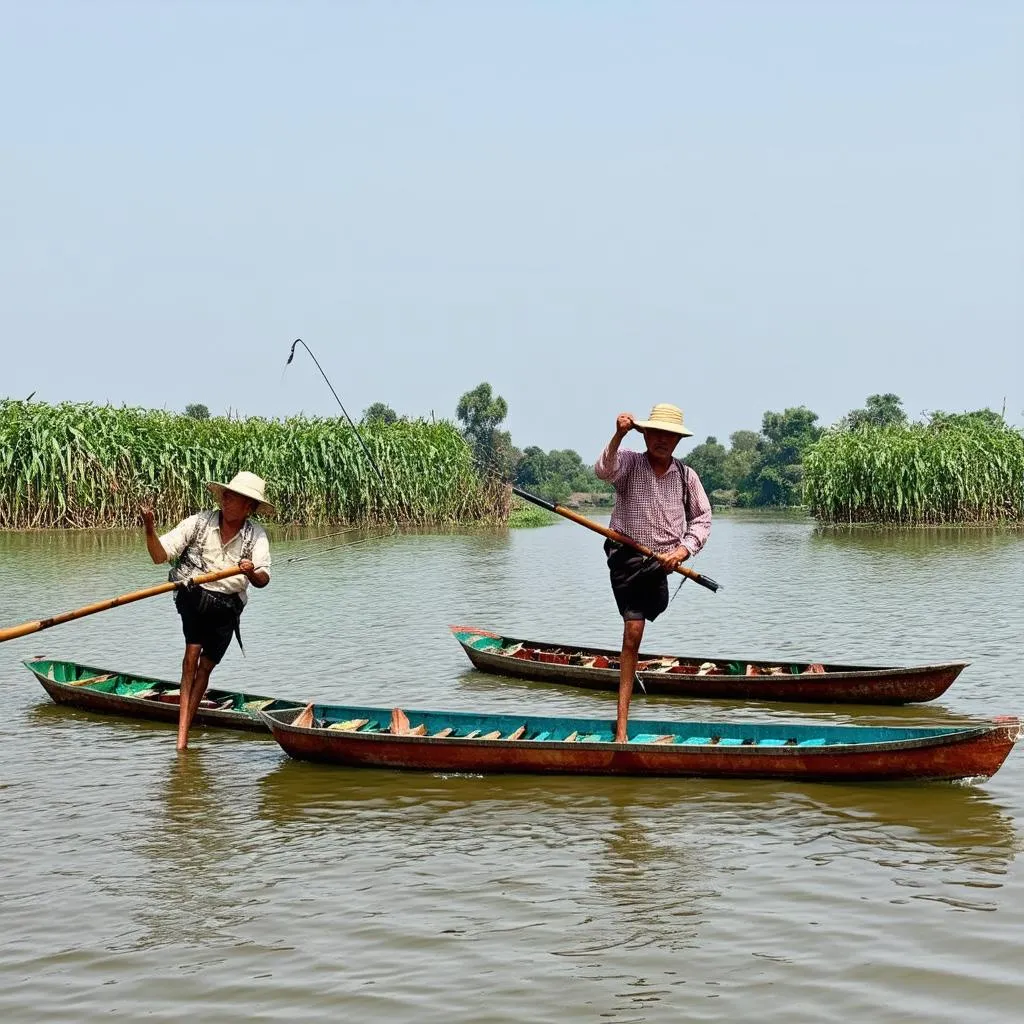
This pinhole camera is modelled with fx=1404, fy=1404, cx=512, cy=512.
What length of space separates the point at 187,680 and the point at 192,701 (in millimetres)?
160

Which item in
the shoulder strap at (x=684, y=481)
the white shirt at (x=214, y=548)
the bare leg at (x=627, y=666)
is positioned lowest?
the bare leg at (x=627, y=666)

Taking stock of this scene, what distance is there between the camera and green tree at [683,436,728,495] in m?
88.6

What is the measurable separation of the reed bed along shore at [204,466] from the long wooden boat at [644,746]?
928 inches

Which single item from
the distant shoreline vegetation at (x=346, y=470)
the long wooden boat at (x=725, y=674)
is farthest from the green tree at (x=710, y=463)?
the long wooden boat at (x=725, y=674)

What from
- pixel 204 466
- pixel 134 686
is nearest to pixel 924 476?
pixel 204 466

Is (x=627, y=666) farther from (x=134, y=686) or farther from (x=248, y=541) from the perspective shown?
(x=134, y=686)

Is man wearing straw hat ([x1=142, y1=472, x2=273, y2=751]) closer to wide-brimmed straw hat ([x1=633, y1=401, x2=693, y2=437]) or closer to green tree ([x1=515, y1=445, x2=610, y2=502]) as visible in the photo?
wide-brimmed straw hat ([x1=633, y1=401, x2=693, y2=437])

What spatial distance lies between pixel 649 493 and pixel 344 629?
7946 millimetres

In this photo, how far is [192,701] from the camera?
870cm

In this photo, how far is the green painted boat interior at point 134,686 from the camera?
9266mm

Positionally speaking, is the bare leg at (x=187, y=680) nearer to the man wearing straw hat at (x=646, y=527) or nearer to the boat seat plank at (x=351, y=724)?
the boat seat plank at (x=351, y=724)

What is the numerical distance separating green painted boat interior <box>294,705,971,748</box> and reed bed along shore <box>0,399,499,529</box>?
23.3 metres

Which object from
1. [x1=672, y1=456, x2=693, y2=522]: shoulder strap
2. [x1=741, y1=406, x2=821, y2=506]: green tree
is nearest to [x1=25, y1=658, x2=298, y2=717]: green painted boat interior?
[x1=672, y1=456, x2=693, y2=522]: shoulder strap

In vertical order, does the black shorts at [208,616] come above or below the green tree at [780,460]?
below
